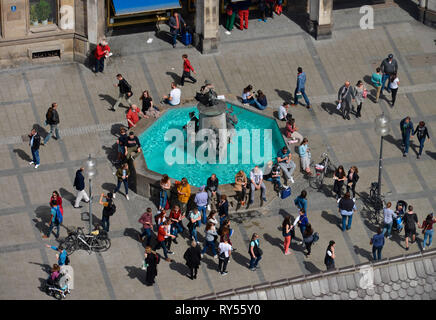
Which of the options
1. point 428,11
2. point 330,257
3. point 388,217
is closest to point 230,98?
point 388,217

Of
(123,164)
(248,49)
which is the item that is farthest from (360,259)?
(248,49)

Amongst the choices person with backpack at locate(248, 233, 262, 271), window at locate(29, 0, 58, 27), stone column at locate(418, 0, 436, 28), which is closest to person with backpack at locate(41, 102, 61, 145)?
window at locate(29, 0, 58, 27)

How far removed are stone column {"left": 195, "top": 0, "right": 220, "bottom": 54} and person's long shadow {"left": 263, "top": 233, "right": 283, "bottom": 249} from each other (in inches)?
477

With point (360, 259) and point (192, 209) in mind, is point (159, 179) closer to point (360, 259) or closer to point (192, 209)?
point (192, 209)

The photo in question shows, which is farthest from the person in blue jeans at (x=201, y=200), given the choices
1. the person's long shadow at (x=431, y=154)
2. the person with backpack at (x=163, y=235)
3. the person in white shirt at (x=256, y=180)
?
the person's long shadow at (x=431, y=154)

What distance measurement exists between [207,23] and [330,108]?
688 centimetres

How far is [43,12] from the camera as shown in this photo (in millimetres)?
62281

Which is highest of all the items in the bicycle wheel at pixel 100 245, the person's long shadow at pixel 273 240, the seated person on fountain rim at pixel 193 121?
the seated person on fountain rim at pixel 193 121

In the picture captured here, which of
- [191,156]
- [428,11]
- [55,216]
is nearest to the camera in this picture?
[55,216]

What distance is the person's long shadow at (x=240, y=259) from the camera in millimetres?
53562

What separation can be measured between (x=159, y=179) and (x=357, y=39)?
14.5 meters

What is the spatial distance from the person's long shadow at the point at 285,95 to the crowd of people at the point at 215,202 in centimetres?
150

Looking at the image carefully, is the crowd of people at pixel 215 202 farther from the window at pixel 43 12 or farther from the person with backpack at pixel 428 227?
the window at pixel 43 12

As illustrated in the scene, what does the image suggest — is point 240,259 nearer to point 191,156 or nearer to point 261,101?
point 191,156
